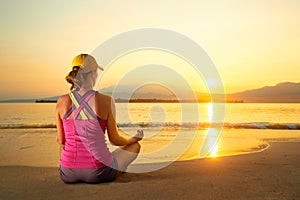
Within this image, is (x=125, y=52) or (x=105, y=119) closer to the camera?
(x=105, y=119)

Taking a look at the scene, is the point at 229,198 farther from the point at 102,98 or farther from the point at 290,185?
the point at 102,98

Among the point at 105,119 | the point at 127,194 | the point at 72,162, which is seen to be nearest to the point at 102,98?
the point at 105,119

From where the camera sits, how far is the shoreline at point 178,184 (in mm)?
3820

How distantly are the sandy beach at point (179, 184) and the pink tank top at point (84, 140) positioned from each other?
13.8 inches

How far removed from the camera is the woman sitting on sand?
12.8 feet

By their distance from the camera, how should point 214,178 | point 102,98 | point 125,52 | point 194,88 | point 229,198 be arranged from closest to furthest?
point 229,198
point 102,98
point 214,178
point 125,52
point 194,88

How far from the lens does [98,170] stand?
161 inches

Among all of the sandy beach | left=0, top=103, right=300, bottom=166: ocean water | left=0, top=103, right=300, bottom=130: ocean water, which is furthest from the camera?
left=0, top=103, right=300, bottom=130: ocean water

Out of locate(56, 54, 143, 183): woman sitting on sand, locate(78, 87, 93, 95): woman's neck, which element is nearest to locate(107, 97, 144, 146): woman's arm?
locate(56, 54, 143, 183): woman sitting on sand

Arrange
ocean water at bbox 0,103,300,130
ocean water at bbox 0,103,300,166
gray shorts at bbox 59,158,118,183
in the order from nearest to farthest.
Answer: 1. gray shorts at bbox 59,158,118,183
2. ocean water at bbox 0,103,300,166
3. ocean water at bbox 0,103,300,130

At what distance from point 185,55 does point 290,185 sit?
3.38 m

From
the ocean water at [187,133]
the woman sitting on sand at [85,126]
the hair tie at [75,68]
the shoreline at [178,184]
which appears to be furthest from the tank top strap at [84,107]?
the ocean water at [187,133]

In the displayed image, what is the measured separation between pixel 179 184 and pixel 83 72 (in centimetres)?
204

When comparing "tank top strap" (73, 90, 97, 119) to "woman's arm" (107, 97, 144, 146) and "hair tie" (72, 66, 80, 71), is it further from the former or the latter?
"hair tie" (72, 66, 80, 71)
